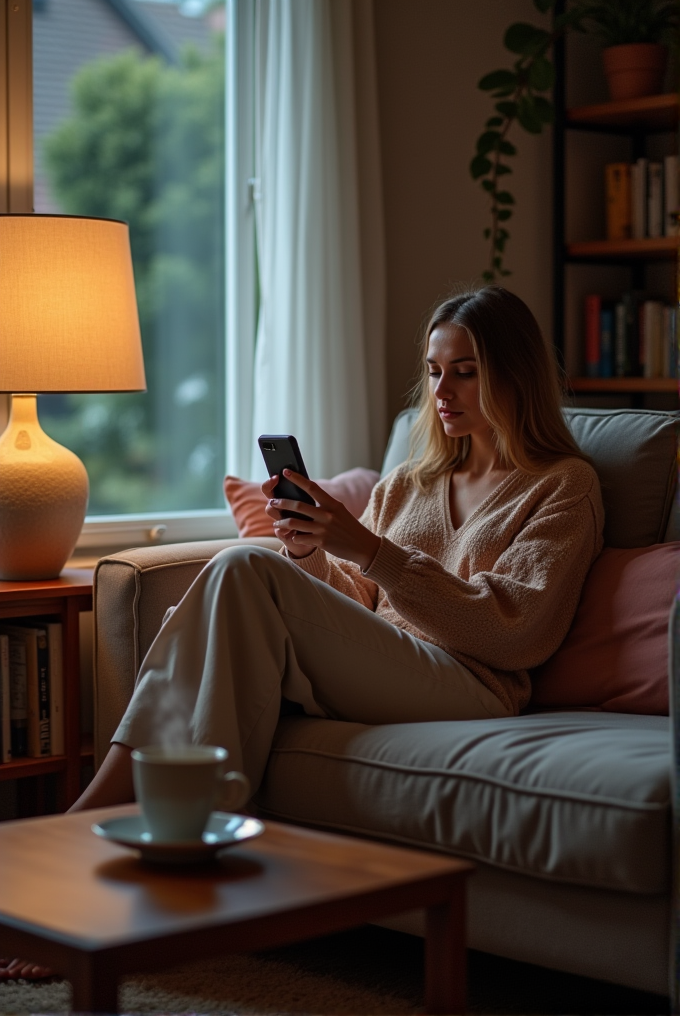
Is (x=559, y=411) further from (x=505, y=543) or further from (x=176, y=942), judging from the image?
(x=176, y=942)

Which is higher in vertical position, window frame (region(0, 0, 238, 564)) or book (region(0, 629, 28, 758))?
window frame (region(0, 0, 238, 564))

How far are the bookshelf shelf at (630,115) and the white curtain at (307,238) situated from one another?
2.33ft

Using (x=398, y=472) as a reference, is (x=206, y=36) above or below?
above

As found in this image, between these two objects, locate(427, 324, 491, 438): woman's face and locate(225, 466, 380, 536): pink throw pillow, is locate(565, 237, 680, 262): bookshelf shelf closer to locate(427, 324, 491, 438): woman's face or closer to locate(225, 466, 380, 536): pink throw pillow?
locate(225, 466, 380, 536): pink throw pillow

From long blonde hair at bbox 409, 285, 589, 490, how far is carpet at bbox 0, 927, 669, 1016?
84cm

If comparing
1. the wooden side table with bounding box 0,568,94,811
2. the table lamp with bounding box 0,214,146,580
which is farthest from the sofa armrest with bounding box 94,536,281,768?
the table lamp with bounding box 0,214,146,580

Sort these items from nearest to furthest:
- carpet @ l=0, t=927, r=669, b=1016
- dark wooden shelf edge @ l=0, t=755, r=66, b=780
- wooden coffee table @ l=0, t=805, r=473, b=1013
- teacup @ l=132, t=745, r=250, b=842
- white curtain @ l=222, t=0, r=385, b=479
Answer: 1. wooden coffee table @ l=0, t=805, r=473, b=1013
2. teacup @ l=132, t=745, r=250, b=842
3. carpet @ l=0, t=927, r=669, b=1016
4. dark wooden shelf edge @ l=0, t=755, r=66, b=780
5. white curtain @ l=222, t=0, r=385, b=479

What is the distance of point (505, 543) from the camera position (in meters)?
2.26

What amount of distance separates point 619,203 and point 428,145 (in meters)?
0.62

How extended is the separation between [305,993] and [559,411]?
3.58 feet

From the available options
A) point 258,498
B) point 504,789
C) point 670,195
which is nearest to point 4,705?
point 258,498

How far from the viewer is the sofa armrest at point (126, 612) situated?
7.57 ft

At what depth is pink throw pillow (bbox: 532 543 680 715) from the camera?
2.14 m

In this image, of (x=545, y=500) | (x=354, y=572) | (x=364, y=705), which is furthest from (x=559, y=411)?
(x=364, y=705)
